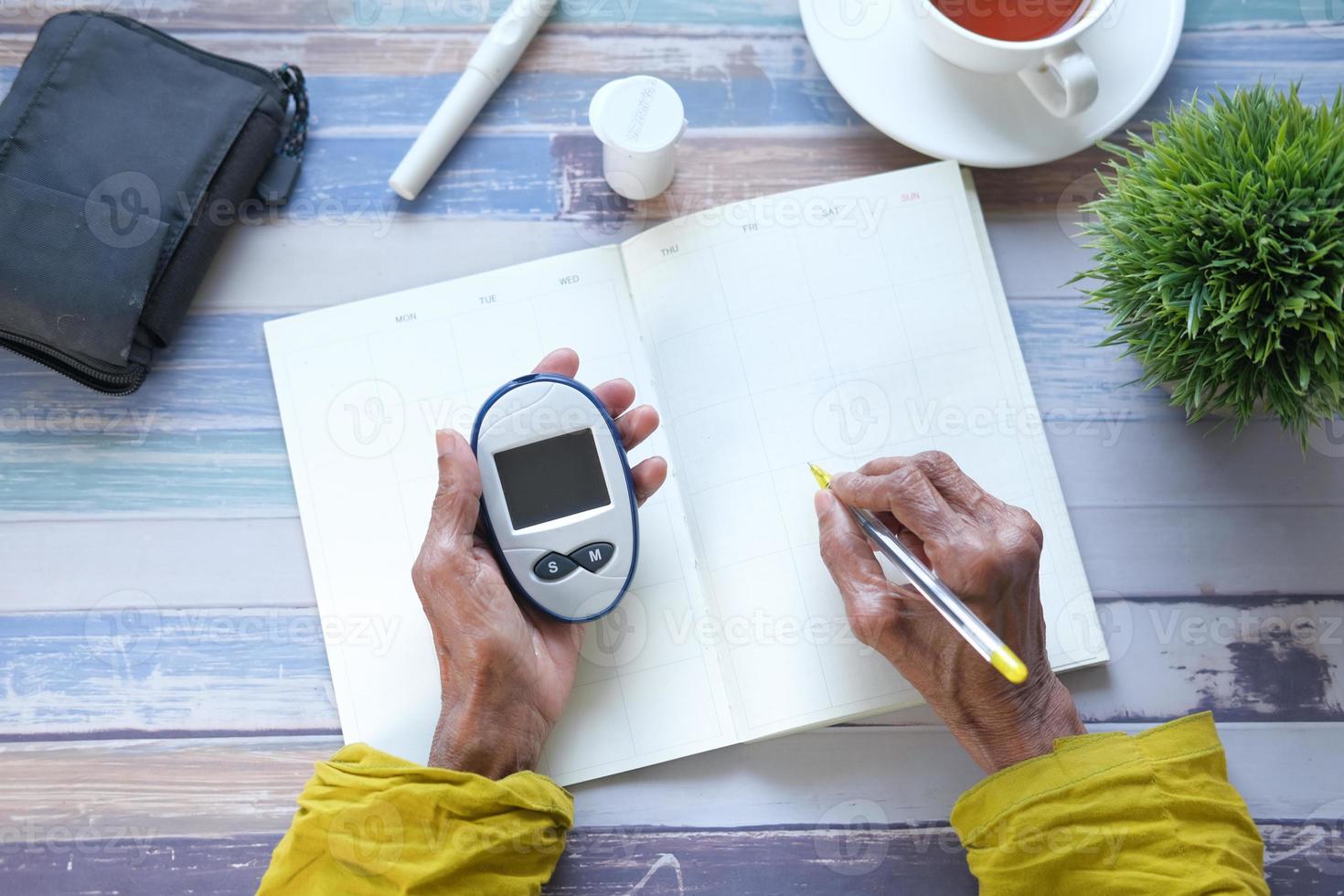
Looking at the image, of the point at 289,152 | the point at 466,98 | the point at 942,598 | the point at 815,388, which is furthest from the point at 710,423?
the point at 289,152

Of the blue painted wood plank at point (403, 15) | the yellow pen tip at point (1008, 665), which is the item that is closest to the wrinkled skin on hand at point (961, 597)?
the yellow pen tip at point (1008, 665)

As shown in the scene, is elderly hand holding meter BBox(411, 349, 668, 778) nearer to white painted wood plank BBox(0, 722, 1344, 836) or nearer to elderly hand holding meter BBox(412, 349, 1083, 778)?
elderly hand holding meter BBox(412, 349, 1083, 778)

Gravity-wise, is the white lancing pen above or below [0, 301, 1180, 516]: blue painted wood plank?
above

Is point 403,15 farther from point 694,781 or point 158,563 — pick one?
point 694,781

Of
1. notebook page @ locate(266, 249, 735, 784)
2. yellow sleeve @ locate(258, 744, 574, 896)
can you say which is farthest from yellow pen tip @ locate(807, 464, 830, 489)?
yellow sleeve @ locate(258, 744, 574, 896)

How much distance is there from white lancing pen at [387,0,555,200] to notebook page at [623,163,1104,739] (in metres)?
0.21

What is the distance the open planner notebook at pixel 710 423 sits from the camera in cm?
85

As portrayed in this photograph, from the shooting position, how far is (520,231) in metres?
0.94

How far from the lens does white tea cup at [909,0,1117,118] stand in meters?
0.79

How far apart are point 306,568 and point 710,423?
41 cm

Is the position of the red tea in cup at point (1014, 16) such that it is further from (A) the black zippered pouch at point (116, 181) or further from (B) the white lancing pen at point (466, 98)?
(A) the black zippered pouch at point (116, 181)

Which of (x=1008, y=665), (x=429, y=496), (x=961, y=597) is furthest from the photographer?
(x=429, y=496)

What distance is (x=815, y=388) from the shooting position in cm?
89

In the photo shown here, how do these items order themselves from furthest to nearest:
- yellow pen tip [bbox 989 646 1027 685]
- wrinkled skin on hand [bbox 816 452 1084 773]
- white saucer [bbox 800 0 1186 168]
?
white saucer [bbox 800 0 1186 168] → wrinkled skin on hand [bbox 816 452 1084 773] → yellow pen tip [bbox 989 646 1027 685]
